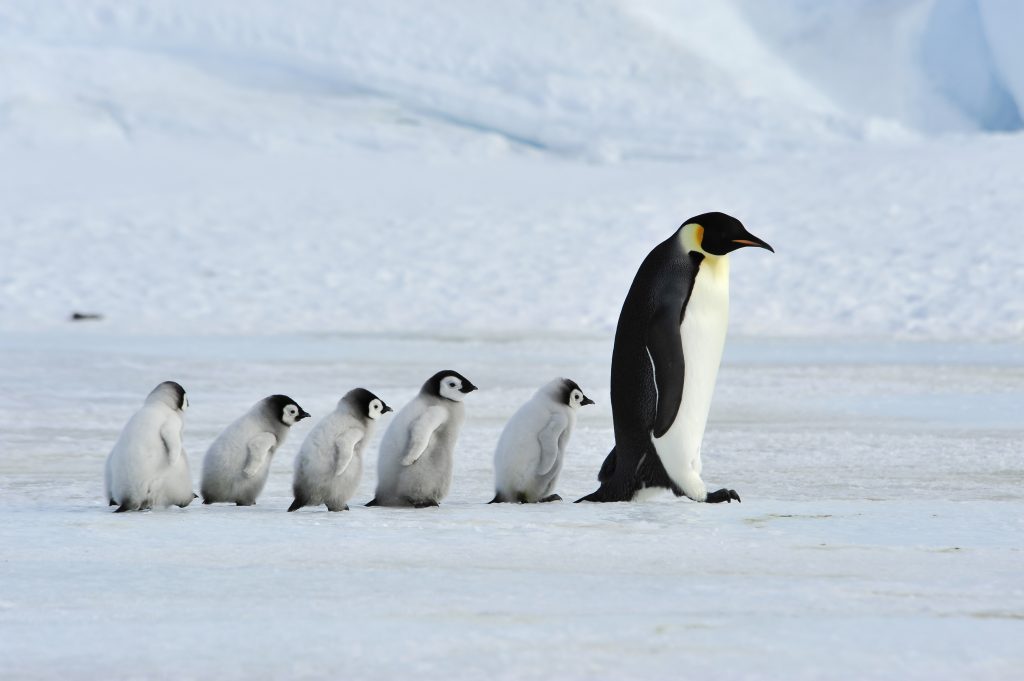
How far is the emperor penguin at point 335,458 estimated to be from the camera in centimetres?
355

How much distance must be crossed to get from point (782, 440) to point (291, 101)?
1546cm

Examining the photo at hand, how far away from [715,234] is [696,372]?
366 millimetres

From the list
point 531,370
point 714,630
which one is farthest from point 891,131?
point 714,630

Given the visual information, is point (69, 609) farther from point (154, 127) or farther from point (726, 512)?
point (154, 127)

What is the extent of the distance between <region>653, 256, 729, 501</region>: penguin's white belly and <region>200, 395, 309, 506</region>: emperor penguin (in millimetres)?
960

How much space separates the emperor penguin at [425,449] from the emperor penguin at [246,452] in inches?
10.4

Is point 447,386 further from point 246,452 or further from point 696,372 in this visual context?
point 696,372

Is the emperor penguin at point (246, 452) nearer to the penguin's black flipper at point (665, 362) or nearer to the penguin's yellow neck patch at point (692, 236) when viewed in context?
the penguin's black flipper at point (665, 362)

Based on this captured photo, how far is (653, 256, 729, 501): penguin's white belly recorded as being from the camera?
12.4 ft

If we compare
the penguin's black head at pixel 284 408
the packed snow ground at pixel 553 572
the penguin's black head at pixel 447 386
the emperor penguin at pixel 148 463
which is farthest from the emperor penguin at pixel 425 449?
the emperor penguin at pixel 148 463

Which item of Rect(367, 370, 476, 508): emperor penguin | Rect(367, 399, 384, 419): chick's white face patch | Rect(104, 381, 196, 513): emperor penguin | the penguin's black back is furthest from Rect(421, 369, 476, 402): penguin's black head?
Rect(104, 381, 196, 513): emperor penguin

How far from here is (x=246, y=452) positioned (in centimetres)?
372

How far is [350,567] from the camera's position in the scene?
2.74 m

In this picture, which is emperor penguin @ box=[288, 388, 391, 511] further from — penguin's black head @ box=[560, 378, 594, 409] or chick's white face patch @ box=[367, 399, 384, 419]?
penguin's black head @ box=[560, 378, 594, 409]
